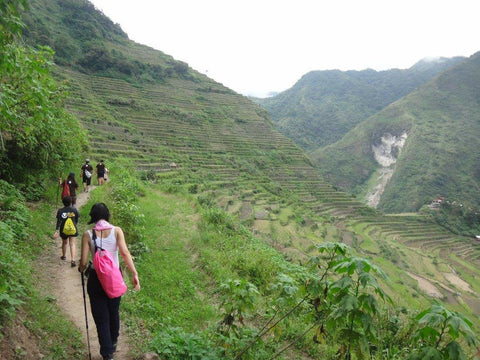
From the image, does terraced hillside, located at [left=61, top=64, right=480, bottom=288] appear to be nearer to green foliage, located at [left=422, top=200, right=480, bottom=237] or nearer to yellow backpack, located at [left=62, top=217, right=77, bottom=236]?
green foliage, located at [left=422, top=200, right=480, bottom=237]

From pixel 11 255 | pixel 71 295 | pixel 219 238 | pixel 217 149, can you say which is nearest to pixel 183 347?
pixel 71 295

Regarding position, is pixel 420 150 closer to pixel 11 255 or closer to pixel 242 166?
pixel 242 166

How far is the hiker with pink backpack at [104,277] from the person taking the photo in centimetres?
257

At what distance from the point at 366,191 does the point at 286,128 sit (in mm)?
41915

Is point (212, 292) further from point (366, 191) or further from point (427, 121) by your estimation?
point (427, 121)

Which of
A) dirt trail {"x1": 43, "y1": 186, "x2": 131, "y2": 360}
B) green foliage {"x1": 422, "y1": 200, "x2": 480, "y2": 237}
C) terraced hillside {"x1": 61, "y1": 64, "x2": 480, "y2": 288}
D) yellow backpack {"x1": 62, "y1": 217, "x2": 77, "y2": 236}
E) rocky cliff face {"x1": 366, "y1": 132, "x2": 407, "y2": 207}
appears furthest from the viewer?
rocky cliff face {"x1": 366, "y1": 132, "x2": 407, "y2": 207}

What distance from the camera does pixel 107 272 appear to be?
2555 mm

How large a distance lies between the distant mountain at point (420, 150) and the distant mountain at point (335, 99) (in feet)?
67.4

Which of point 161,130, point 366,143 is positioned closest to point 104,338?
point 161,130

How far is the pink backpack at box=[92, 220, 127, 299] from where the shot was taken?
255 centimetres

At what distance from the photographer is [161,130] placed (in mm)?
31531

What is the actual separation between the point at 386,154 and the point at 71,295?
3847 inches

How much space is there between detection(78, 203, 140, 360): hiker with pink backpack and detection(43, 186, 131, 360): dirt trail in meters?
0.42

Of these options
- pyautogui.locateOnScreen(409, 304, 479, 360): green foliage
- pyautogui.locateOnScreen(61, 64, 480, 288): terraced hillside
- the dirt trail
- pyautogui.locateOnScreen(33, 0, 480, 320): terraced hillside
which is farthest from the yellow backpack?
pyautogui.locateOnScreen(61, 64, 480, 288): terraced hillside
